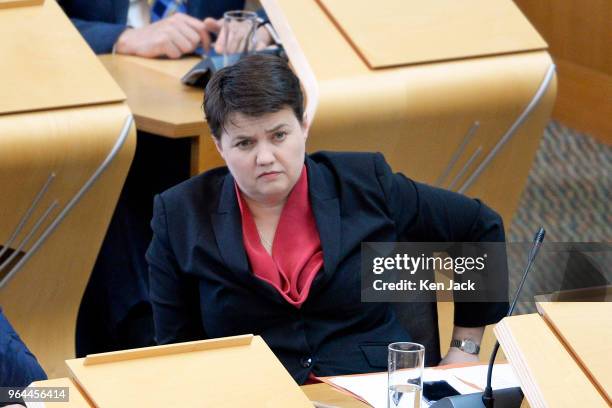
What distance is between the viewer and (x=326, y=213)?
7.25 feet

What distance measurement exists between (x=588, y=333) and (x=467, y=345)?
74 centimetres

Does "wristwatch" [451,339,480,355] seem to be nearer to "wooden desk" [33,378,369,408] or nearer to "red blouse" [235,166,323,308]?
"red blouse" [235,166,323,308]

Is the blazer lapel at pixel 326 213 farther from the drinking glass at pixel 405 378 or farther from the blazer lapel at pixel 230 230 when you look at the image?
the drinking glass at pixel 405 378

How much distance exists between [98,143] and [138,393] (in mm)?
1121

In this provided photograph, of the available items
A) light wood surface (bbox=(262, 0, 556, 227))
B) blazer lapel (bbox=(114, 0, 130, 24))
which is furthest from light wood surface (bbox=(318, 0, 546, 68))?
blazer lapel (bbox=(114, 0, 130, 24))

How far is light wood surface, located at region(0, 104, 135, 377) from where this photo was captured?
8.27ft

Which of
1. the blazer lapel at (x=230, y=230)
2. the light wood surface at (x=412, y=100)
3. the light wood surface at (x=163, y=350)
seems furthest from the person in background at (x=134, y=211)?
the light wood surface at (x=163, y=350)

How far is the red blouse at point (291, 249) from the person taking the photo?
2168mm

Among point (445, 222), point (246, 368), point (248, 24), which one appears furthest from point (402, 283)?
point (248, 24)

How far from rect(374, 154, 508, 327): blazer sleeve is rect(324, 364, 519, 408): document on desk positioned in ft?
1.28

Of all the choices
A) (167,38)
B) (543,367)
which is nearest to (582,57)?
(167,38)

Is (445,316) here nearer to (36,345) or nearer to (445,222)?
(445,222)

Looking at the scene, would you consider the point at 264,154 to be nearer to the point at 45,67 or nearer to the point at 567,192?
the point at 45,67

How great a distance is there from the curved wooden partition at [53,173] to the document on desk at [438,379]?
3.04 ft
